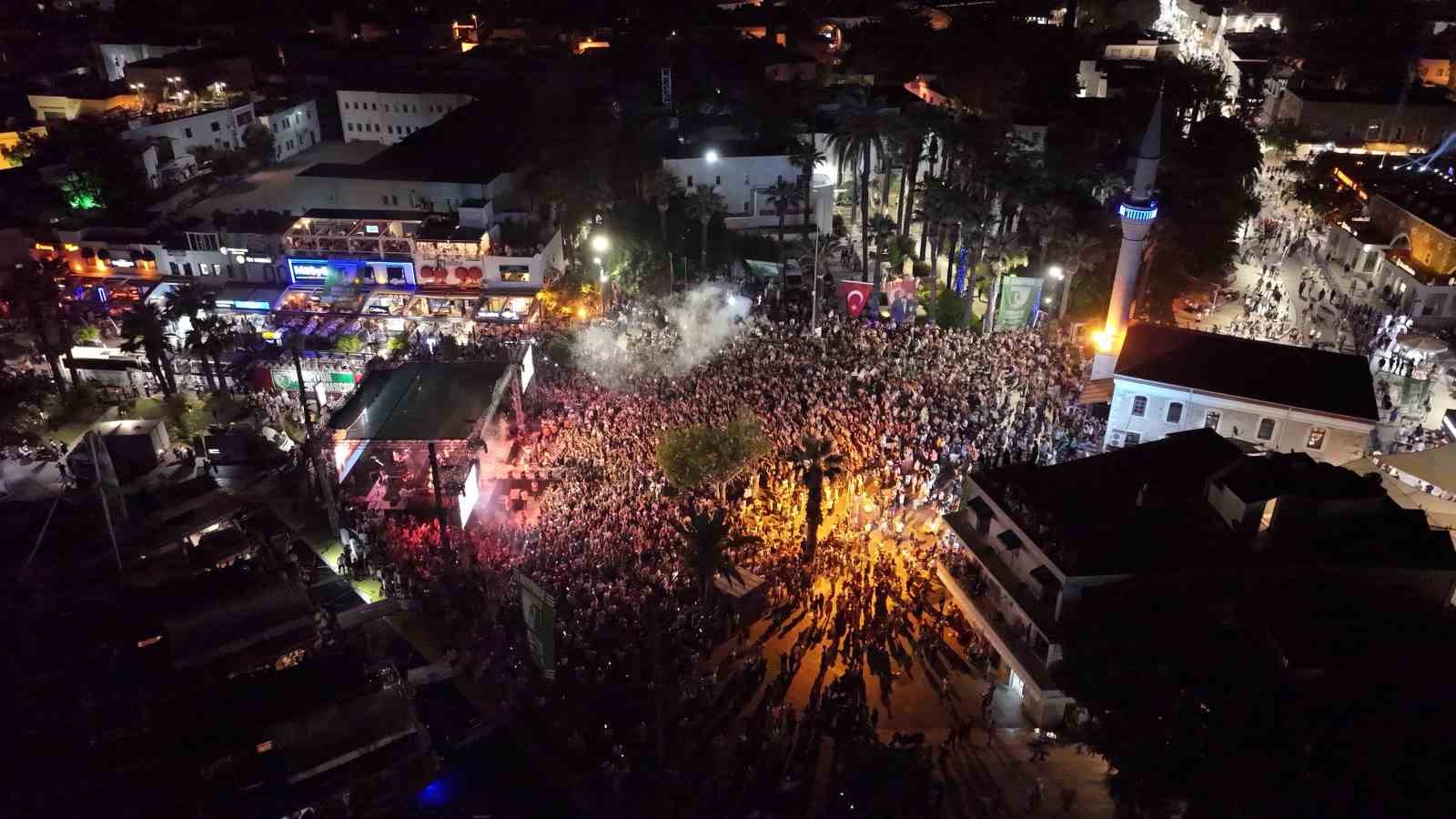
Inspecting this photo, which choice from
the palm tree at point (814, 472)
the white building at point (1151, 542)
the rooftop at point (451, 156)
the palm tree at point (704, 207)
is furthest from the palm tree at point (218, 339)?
the white building at point (1151, 542)

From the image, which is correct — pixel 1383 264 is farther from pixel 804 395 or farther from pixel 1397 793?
pixel 1397 793

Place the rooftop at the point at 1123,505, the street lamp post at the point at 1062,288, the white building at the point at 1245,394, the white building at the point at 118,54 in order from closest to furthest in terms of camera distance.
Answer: the rooftop at the point at 1123,505
the white building at the point at 1245,394
the street lamp post at the point at 1062,288
the white building at the point at 118,54

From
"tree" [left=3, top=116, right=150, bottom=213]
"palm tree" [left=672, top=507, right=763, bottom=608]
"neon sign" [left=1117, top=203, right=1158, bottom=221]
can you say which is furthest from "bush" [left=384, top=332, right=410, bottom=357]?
"neon sign" [left=1117, top=203, right=1158, bottom=221]

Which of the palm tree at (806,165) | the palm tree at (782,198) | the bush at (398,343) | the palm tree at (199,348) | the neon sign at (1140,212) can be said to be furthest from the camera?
the palm tree at (782,198)

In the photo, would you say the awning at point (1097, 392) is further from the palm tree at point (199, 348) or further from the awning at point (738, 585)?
the palm tree at point (199, 348)

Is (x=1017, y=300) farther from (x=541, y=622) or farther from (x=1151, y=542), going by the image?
(x=541, y=622)

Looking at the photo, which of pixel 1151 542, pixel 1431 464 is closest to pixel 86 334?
pixel 1151 542

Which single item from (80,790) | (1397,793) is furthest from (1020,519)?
(80,790)
